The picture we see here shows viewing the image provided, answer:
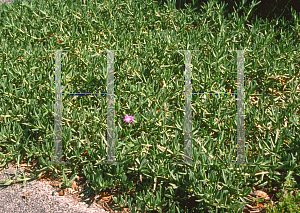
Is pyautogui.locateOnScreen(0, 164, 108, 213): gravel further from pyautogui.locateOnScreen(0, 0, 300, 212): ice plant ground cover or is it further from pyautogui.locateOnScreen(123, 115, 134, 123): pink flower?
pyautogui.locateOnScreen(123, 115, 134, 123): pink flower

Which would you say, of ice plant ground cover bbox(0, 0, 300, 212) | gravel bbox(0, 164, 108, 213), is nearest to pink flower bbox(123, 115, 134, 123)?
ice plant ground cover bbox(0, 0, 300, 212)

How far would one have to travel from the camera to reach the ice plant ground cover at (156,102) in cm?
207

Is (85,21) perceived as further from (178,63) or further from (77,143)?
(77,143)

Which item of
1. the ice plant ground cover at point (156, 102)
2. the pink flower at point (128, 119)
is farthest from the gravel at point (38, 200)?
the pink flower at point (128, 119)

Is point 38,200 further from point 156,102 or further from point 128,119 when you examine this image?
point 156,102

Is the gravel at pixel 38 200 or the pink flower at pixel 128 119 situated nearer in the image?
the gravel at pixel 38 200

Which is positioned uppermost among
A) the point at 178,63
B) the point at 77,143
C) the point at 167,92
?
the point at 178,63

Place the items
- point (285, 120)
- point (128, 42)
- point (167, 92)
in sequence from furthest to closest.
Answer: point (128, 42) < point (167, 92) < point (285, 120)

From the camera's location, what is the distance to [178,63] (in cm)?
292

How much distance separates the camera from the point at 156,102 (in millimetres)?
2568

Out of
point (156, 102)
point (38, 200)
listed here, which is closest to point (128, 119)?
point (156, 102)

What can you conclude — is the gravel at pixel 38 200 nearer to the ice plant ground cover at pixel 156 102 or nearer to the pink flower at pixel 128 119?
the ice plant ground cover at pixel 156 102

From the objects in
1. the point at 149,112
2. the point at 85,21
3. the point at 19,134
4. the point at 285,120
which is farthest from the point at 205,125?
the point at 85,21

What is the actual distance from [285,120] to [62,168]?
1.70 metres
